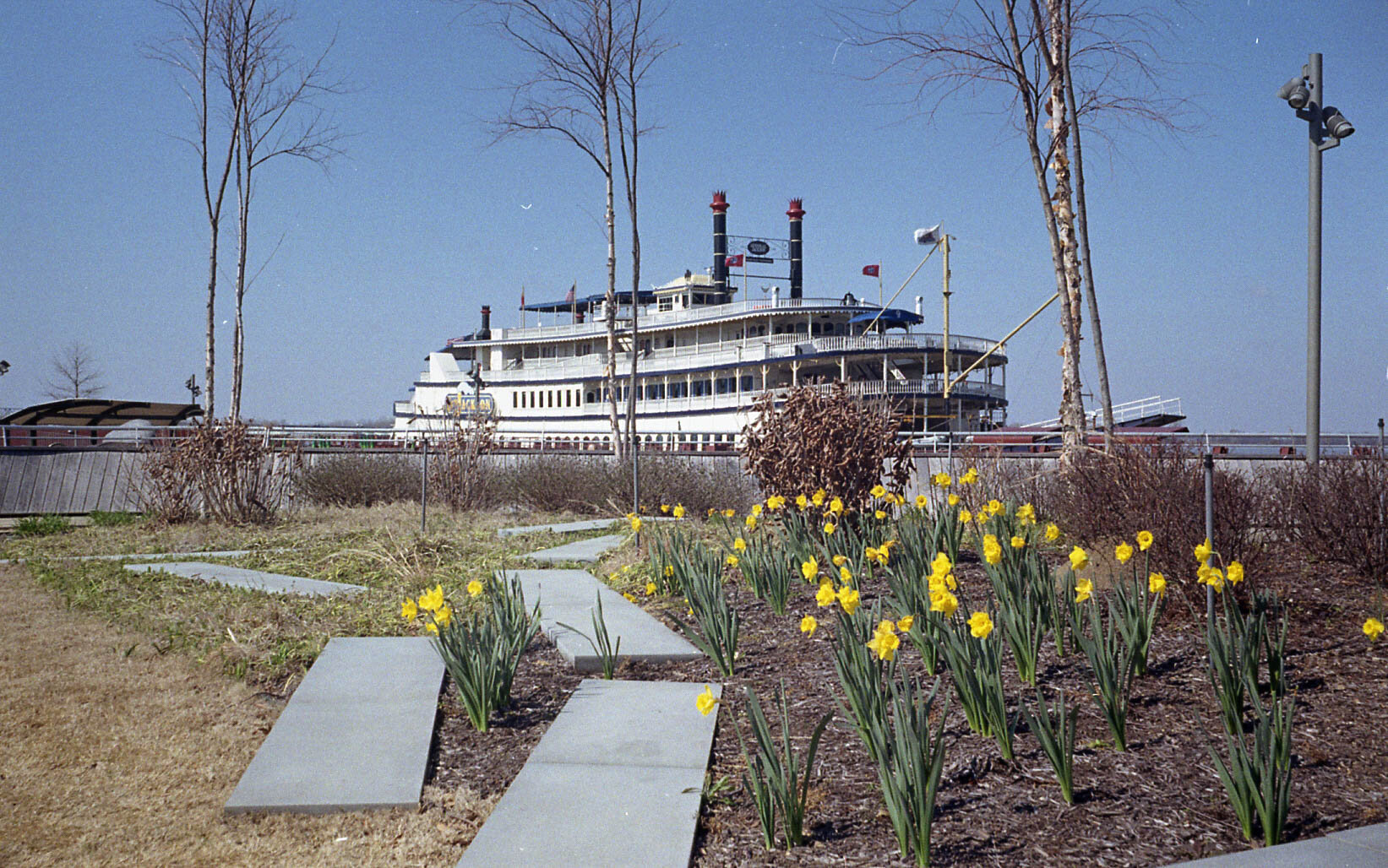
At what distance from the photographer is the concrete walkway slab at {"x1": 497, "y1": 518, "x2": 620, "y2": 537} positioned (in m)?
10.6

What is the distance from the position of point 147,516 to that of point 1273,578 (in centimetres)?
1150

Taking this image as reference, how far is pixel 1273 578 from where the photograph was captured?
17.0 ft

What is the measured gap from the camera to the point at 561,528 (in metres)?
11.3

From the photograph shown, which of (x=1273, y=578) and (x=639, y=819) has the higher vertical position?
(x=1273, y=578)

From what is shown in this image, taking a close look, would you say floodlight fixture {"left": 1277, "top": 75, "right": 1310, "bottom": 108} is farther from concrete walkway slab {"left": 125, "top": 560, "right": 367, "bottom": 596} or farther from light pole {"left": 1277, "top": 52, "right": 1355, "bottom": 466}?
concrete walkway slab {"left": 125, "top": 560, "right": 367, "bottom": 596}

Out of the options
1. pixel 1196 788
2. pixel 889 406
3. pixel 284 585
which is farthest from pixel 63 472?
pixel 1196 788

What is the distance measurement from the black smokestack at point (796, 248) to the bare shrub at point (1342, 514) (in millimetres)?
34126

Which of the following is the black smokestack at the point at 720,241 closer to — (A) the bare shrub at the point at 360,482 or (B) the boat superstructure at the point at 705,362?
(B) the boat superstructure at the point at 705,362

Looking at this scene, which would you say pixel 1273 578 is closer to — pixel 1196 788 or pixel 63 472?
pixel 1196 788

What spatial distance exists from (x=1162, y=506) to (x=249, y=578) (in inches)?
244

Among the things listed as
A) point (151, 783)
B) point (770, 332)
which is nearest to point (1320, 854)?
point (151, 783)

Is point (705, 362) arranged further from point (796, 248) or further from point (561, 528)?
point (561, 528)

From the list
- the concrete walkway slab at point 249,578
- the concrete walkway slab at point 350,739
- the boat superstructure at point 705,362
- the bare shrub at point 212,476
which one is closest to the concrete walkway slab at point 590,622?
the concrete walkway slab at point 350,739

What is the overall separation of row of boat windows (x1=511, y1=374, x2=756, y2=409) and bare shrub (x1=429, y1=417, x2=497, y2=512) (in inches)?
780
